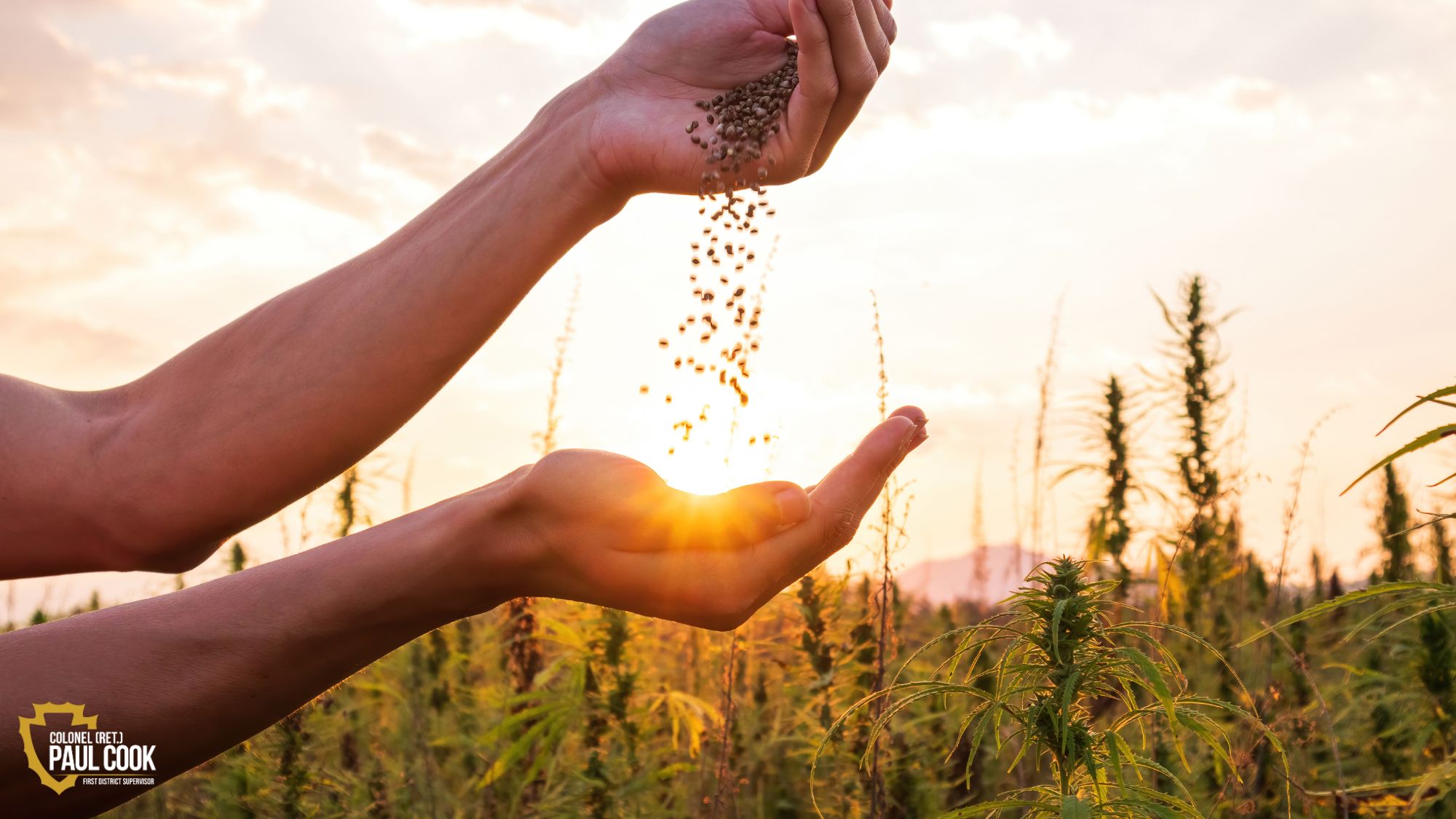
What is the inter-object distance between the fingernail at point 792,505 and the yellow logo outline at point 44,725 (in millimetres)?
1293

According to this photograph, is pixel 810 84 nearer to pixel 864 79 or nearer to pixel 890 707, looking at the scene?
pixel 864 79

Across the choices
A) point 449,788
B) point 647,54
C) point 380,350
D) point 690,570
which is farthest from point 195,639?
point 449,788

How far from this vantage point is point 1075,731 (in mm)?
1482

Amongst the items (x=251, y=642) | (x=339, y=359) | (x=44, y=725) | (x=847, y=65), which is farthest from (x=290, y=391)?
(x=847, y=65)

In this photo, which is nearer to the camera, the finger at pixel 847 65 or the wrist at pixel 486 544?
the wrist at pixel 486 544

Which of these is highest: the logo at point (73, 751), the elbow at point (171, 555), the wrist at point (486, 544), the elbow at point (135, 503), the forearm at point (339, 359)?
the forearm at point (339, 359)

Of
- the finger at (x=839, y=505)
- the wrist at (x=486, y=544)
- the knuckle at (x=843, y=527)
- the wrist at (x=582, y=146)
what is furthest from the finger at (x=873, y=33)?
the wrist at (x=486, y=544)

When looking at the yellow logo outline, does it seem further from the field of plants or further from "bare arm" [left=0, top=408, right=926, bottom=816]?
the field of plants

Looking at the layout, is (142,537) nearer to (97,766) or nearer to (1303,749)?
(97,766)

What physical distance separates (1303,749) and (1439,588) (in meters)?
2.13

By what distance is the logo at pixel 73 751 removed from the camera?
1.81m

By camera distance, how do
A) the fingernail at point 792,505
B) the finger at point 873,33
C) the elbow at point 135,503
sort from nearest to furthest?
the fingernail at point 792,505 → the finger at point 873,33 → the elbow at point 135,503

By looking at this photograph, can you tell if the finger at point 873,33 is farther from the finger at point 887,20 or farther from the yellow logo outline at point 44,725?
the yellow logo outline at point 44,725

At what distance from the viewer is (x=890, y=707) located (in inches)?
76.3
